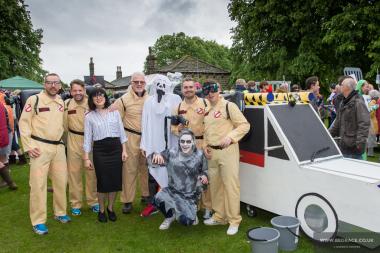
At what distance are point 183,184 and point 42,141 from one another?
1.91m

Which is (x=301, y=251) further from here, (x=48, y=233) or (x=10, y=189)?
(x=10, y=189)

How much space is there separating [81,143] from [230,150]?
2.28 m

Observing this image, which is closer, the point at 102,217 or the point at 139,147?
the point at 102,217

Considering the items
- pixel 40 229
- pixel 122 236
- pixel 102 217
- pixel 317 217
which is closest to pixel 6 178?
pixel 40 229

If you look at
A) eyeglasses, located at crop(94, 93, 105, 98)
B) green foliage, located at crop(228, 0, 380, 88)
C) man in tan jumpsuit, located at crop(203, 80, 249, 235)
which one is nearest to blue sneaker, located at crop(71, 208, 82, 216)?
eyeglasses, located at crop(94, 93, 105, 98)

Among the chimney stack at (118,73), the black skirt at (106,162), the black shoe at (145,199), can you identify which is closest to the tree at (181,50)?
the chimney stack at (118,73)

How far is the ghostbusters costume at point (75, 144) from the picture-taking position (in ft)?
17.8

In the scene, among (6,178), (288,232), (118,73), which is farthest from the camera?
(118,73)

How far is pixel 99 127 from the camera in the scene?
5000 mm

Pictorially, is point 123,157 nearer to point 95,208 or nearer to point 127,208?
point 127,208

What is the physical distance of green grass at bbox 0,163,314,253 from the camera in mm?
4445

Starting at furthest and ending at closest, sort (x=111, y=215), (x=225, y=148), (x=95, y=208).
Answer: (x=95, y=208)
(x=111, y=215)
(x=225, y=148)

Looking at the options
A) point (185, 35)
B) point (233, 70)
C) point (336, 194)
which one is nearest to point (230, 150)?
point (336, 194)

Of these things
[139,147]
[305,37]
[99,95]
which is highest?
[305,37]
